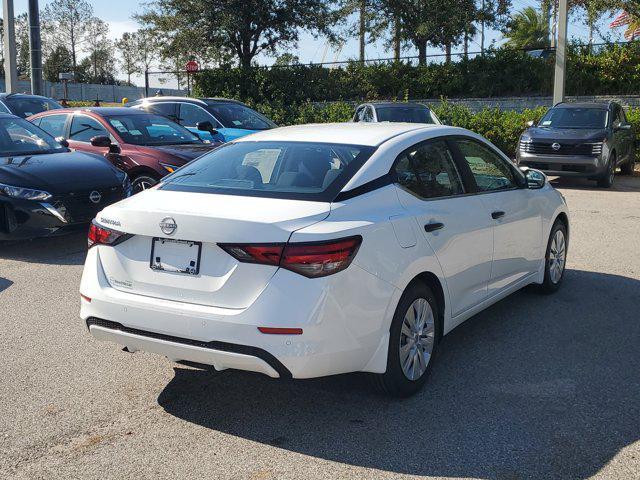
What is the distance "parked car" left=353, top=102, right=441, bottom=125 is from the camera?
57.7 ft

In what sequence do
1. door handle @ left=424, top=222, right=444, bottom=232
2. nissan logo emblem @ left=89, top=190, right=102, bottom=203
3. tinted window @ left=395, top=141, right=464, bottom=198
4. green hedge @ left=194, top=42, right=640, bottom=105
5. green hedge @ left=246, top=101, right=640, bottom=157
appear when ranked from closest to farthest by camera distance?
door handle @ left=424, top=222, right=444, bottom=232 < tinted window @ left=395, top=141, right=464, bottom=198 < nissan logo emblem @ left=89, top=190, right=102, bottom=203 < green hedge @ left=246, top=101, right=640, bottom=157 < green hedge @ left=194, top=42, right=640, bottom=105

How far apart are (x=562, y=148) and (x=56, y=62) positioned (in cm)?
7131

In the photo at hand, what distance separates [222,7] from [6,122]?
20.9m

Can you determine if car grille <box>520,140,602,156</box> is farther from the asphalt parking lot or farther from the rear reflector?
the rear reflector

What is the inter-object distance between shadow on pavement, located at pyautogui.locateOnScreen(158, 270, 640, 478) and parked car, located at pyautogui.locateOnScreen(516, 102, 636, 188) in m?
9.75

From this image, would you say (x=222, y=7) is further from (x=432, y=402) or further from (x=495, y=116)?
(x=432, y=402)

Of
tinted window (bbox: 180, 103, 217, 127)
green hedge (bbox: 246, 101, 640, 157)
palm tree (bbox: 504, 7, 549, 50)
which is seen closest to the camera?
tinted window (bbox: 180, 103, 217, 127)

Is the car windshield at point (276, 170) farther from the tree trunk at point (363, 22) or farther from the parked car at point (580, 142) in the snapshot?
the tree trunk at point (363, 22)

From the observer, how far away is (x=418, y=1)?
102 feet

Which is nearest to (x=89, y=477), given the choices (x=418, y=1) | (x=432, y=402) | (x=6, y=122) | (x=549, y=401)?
(x=432, y=402)

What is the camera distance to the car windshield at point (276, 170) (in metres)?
4.38

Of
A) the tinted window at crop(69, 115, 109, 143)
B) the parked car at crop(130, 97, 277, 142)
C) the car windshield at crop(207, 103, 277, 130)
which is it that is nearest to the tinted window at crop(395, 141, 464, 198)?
the tinted window at crop(69, 115, 109, 143)

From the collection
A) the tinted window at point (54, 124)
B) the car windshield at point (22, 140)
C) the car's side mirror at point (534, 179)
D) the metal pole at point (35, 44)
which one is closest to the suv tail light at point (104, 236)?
the car's side mirror at point (534, 179)

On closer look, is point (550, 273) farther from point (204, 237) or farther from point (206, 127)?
point (206, 127)
